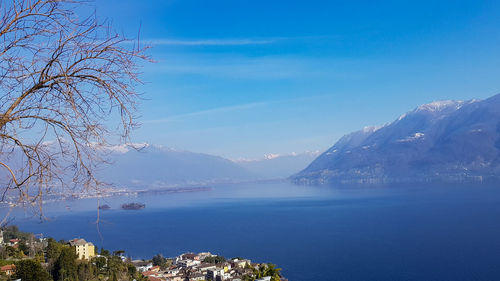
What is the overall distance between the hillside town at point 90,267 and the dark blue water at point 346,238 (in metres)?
2.45

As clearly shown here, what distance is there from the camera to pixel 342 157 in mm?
196000

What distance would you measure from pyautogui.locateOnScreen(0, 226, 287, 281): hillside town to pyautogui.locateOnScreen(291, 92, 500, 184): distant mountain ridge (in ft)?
369

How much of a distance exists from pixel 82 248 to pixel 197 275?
7.13 m

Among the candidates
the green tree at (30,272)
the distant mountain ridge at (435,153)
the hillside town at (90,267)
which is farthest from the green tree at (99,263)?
the distant mountain ridge at (435,153)

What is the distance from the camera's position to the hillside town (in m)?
15.1

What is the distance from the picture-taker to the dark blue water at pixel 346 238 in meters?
28.1

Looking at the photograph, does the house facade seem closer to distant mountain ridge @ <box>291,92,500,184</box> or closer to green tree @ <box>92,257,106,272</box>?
green tree @ <box>92,257,106,272</box>

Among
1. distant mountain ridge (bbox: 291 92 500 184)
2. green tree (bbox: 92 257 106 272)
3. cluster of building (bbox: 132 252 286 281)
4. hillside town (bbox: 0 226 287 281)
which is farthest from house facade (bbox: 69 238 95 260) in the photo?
distant mountain ridge (bbox: 291 92 500 184)

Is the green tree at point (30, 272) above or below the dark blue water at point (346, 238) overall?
above

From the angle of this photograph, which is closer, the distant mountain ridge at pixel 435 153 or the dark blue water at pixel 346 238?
the dark blue water at pixel 346 238

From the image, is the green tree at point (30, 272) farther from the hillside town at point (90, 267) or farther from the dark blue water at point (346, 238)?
the dark blue water at point (346, 238)

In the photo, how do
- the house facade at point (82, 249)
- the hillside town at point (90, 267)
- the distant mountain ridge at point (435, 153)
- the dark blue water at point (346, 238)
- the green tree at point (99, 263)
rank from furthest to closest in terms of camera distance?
the distant mountain ridge at point (435, 153)
the dark blue water at point (346, 238)
the house facade at point (82, 249)
the green tree at point (99, 263)
the hillside town at point (90, 267)

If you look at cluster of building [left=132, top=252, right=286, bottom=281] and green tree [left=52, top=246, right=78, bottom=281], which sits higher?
green tree [left=52, top=246, right=78, bottom=281]

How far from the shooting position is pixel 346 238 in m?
41.2
